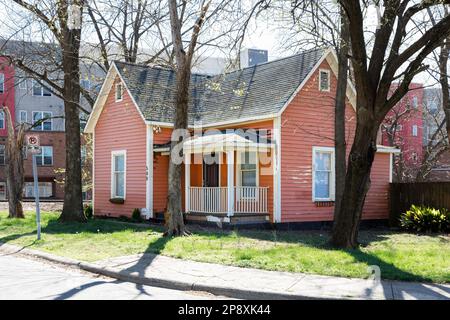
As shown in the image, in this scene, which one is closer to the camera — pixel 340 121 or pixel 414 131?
pixel 340 121

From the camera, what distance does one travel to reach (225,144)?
17156mm

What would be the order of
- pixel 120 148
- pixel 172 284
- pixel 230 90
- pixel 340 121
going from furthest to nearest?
pixel 230 90, pixel 120 148, pixel 340 121, pixel 172 284

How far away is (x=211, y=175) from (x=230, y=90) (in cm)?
396

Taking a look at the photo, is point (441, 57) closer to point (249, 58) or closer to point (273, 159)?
point (273, 159)

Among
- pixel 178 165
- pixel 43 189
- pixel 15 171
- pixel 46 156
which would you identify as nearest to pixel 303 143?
pixel 178 165

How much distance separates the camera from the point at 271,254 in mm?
11273

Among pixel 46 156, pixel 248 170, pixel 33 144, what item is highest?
pixel 46 156

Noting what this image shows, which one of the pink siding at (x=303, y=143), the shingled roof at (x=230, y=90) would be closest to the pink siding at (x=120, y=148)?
the shingled roof at (x=230, y=90)

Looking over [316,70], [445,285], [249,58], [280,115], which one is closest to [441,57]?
[316,70]

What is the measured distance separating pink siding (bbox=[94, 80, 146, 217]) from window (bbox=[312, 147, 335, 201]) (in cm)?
656

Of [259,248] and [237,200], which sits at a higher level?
[237,200]

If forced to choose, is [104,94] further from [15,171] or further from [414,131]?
[414,131]

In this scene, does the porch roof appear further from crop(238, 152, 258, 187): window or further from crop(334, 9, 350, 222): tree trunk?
crop(334, 9, 350, 222): tree trunk

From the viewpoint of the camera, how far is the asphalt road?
791cm
